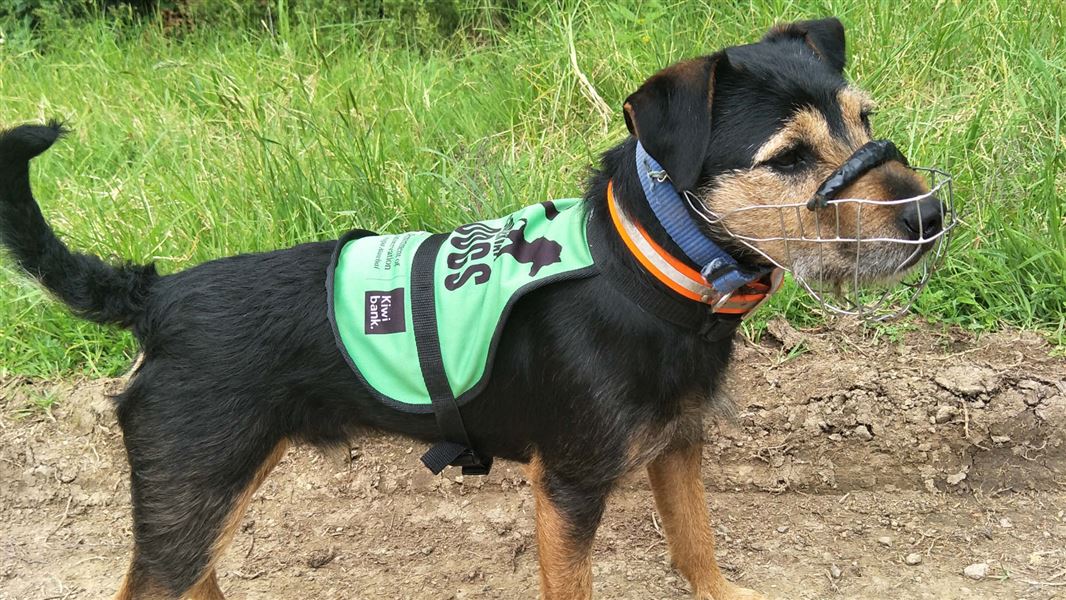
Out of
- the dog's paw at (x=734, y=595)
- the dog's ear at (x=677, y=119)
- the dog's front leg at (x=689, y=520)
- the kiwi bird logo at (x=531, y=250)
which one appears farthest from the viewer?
the dog's paw at (x=734, y=595)

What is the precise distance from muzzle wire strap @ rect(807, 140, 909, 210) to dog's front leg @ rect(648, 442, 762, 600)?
3.89 ft

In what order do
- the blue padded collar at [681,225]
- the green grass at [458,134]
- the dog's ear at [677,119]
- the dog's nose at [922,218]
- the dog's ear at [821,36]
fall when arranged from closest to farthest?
the dog's nose at [922,218], the dog's ear at [677,119], the blue padded collar at [681,225], the dog's ear at [821,36], the green grass at [458,134]

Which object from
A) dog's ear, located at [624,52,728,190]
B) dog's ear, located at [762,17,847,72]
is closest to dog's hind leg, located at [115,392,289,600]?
dog's ear, located at [624,52,728,190]

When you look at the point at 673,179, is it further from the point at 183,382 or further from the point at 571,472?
the point at 183,382

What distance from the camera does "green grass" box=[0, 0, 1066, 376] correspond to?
4461mm

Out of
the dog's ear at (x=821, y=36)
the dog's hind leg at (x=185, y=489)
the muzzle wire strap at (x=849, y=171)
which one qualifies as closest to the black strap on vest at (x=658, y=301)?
the muzzle wire strap at (x=849, y=171)

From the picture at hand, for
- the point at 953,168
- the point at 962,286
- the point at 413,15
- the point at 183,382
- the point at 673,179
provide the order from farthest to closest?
the point at 413,15 < the point at 953,168 < the point at 962,286 < the point at 183,382 < the point at 673,179

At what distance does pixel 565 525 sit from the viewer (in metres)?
2.87

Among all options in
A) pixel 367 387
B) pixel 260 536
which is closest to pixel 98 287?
pixel 367 387

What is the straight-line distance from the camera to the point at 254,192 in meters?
4.96

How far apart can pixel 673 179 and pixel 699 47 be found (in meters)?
3.24

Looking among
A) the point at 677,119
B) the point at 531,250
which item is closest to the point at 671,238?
the point at 677,119

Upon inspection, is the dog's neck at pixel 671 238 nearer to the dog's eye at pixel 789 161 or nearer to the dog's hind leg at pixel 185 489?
the dog's eye at pixel 789 161

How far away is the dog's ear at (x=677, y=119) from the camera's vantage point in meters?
2.47
